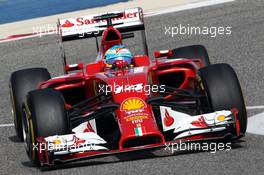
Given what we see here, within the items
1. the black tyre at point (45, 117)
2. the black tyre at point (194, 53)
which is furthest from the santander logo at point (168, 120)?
the black tyre at point (194, 53)

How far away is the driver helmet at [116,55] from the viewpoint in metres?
10.6

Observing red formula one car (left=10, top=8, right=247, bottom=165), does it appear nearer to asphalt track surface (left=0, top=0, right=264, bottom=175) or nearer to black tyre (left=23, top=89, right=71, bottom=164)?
black tyre (left=23, top=89, right=71, bottom=164)

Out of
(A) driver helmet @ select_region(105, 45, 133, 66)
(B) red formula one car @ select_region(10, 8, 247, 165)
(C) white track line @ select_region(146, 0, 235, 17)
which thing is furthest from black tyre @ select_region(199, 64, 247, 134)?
(C) white track line @ select_region(146, 0, 235, 17)

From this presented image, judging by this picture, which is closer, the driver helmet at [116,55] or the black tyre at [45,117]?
the black tyre at [45,117]

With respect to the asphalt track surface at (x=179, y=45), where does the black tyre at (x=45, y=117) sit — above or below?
above

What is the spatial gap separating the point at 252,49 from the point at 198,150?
6.16m

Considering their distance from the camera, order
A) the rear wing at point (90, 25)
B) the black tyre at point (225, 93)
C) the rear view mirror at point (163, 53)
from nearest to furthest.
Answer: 1. the black tyre at point (225, 93)
2. the rear view mirror at point (163, 53)
3. the rear wing at point (90, 25)

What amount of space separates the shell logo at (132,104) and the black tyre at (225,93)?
645 mm

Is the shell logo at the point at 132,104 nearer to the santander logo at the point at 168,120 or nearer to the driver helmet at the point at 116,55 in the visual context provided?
the santander logo at the point at 168,120

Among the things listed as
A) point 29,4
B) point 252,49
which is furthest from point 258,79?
point 29,4

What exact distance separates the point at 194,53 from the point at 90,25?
128 cm

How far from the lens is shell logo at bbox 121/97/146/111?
920 cm

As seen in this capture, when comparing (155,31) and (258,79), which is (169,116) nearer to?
(258,79)

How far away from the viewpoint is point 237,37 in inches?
632
